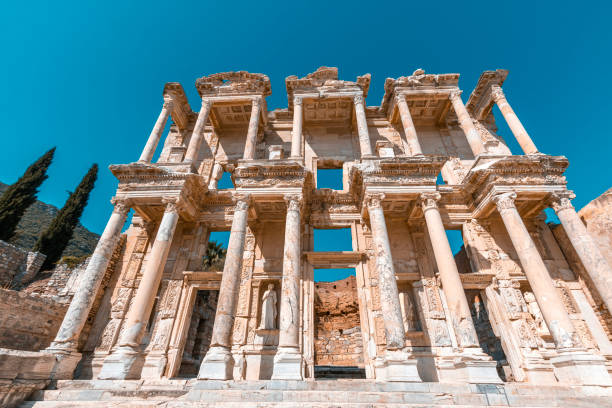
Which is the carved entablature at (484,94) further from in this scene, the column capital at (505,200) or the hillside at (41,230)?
the hillside at (41,230)

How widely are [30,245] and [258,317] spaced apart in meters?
36.2

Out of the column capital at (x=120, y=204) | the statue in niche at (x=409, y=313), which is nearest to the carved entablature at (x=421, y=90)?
the statue in niche at (x=409, y=313)

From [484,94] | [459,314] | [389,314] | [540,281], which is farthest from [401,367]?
[484,94]

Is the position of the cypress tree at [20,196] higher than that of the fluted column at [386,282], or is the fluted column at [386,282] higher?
the cypress tree at [20,196]

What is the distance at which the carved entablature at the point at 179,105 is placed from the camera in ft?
48.4

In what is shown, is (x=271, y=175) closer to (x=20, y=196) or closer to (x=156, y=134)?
(x=156, y=134)

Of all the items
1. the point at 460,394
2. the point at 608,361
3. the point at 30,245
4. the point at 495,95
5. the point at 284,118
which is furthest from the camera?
the point at 30,245

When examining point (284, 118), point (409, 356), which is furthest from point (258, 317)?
point (284, 118)

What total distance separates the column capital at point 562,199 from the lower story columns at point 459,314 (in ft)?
14.0

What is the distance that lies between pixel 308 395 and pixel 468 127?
12412 millimetres

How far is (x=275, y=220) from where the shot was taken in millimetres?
12898

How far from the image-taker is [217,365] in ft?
25.2

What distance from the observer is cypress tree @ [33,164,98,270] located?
2077 cm

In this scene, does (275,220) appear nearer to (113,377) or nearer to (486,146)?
(113,377)
